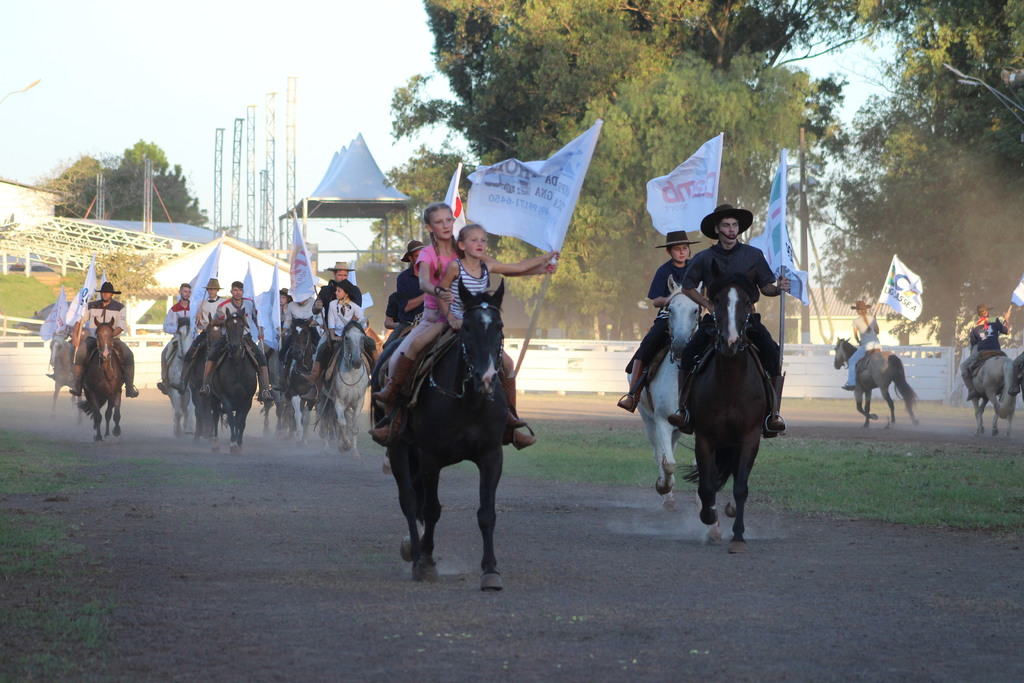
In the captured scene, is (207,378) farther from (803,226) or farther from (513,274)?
(803,226)

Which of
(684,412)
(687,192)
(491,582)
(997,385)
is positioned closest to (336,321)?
(687,192)

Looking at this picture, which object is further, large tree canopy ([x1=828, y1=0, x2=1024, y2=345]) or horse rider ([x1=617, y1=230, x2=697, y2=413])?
large tree canopy ([x1=828, y1=0, x2=1024, y2=345])

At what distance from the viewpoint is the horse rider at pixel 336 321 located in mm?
19141

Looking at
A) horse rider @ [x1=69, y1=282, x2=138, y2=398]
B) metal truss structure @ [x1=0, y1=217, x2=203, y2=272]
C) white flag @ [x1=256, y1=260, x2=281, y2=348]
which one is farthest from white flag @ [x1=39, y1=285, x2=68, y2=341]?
metal truss structure @ [x1=0, y1=217, x2=203, y2=272]

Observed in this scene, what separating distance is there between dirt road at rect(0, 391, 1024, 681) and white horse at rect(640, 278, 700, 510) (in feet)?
1.75

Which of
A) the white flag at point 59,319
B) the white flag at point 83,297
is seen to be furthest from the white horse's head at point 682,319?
the white flag at point 59,319

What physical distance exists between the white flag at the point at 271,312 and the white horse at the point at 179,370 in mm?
1939

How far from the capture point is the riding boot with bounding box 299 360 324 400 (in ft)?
64.3

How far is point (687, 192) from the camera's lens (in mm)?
18516

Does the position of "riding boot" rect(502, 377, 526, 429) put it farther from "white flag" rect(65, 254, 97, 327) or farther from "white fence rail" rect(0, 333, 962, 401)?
"white fence rail" rect(0, 333, 962, 401)

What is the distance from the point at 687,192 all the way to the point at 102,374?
9.95 meters

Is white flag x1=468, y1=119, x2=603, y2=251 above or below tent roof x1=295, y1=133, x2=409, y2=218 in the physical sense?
below

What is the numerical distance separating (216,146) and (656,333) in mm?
98349

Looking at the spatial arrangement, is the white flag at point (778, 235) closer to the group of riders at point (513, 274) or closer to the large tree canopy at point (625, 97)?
the group of riders at point (513, 274)
